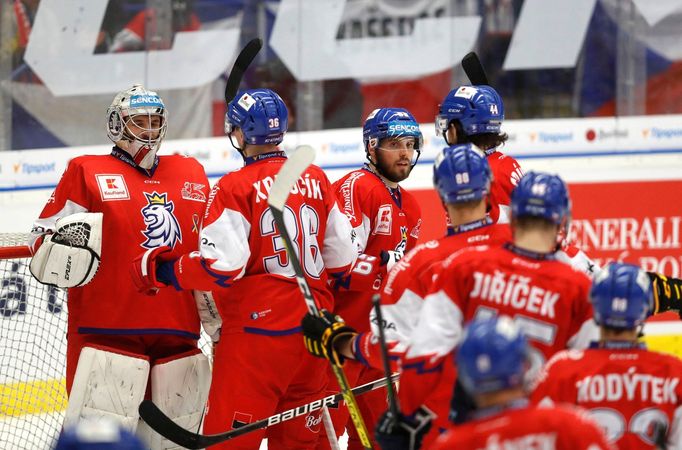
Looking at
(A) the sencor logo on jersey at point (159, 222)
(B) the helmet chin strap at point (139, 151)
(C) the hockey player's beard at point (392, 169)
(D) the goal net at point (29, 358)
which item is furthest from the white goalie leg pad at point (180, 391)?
(C) the hockey player's beard at point (392, 169)

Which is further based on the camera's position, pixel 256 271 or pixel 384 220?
pixel 384 220

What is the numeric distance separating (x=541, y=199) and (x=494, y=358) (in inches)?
31.8

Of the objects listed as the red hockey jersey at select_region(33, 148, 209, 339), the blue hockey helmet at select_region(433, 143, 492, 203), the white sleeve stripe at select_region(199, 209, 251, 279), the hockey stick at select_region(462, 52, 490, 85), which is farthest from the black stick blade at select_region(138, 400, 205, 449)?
the hockey stick at select_region(462, 52, 490, 85)

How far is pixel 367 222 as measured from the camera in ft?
14.6

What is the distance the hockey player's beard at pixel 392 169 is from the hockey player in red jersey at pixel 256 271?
505 mm

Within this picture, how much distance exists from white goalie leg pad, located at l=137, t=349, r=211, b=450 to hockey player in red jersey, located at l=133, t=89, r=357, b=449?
30cm

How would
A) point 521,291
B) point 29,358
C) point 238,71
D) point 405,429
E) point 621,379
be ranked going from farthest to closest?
point 29,358 → point 238,71 → point 405,429 → point 521,291 → point 621,379

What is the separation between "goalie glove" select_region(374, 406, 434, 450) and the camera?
3131mm

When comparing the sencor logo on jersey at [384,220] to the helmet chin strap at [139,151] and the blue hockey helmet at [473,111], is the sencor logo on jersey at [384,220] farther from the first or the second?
the helmet chin strap at [139,151]

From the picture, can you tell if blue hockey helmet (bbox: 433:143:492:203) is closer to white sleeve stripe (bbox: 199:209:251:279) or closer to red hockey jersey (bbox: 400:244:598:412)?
red hockey jersey (bbox: 400:244:598:412)

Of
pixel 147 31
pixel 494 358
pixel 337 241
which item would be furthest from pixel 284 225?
pixel 147 31

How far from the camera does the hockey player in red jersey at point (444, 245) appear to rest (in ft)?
Result: 10.4

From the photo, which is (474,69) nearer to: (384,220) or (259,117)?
(384,220)

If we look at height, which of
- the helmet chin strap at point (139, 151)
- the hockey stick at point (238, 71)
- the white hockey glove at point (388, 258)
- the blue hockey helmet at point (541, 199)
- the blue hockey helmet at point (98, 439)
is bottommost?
the blue hockey helmet at point (98, 439)
